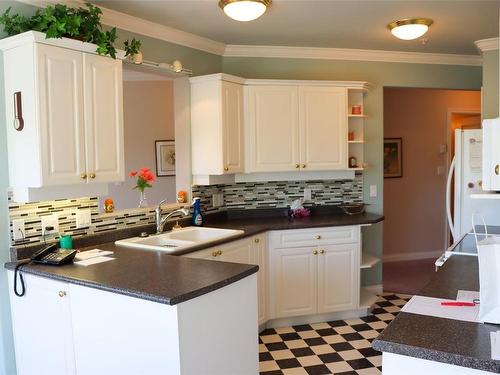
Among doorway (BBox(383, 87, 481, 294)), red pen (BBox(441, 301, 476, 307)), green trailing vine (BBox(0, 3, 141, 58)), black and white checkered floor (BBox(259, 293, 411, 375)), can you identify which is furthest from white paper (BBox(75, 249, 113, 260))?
doorway (BBox(383, 87, 481, 294))

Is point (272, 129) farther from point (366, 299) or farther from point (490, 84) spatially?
point (490, 84)

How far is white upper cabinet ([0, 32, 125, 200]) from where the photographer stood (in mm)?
2445

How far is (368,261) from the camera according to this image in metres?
4.18

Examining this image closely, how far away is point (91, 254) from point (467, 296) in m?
1.99

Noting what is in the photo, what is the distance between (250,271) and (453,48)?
334 cm

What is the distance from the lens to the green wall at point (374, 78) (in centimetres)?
432

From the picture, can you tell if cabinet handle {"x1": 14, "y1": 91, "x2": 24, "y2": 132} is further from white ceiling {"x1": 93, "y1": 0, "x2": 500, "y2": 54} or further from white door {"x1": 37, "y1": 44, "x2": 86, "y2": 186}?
white ceiling {"x1": 93, "y1": 0, "x2": 500, "y2": 54}

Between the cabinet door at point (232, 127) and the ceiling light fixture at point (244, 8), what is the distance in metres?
0.87

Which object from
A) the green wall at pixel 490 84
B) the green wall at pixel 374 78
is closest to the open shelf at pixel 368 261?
the green wall at pixel 374 78

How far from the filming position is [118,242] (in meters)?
3.06

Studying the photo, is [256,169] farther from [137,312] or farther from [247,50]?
[137,312]

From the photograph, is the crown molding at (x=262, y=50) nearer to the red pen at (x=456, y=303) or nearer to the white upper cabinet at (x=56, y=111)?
the white upper cabinet at (x=56, y=111)

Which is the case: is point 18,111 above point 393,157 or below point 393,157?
above

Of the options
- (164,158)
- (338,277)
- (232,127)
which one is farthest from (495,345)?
(164,158)
